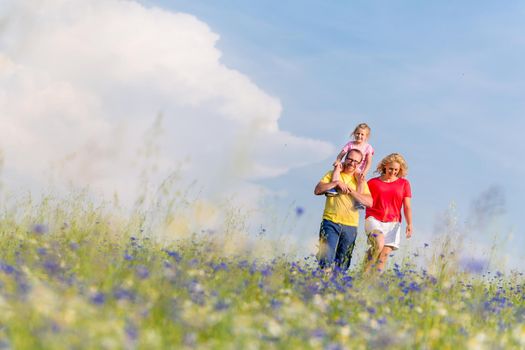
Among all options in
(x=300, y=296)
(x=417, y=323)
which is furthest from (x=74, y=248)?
(x=417, y=323)

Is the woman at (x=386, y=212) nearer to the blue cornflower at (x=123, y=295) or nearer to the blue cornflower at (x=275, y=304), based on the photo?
the blue cornflower at (x=275, y=304)

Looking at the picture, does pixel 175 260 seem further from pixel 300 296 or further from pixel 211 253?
pixel 300 296

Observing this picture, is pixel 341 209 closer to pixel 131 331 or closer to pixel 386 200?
pixel 386 200

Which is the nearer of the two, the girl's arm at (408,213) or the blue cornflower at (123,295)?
the blue cornflower at (123,295)

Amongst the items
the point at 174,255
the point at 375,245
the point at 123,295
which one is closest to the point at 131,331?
the point at 123,295

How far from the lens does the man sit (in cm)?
864

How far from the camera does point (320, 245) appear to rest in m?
8.72

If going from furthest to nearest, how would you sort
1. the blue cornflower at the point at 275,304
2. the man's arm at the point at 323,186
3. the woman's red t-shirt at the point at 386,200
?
the woman's red t-shirt at the point at 386,200 < the man's arm at the point at 323,186 < the blue cornflower at the point at 275,304

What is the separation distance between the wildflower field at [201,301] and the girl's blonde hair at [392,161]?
1384 millimetres

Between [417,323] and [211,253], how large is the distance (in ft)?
6.75

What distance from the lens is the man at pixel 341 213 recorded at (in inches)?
340

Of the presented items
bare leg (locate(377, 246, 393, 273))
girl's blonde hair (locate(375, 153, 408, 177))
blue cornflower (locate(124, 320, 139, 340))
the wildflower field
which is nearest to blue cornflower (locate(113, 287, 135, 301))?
the wildflower field

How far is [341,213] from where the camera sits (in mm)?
8750

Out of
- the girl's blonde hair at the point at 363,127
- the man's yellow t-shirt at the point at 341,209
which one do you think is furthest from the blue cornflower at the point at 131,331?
the girl's blonde hair at the point at 363,127
